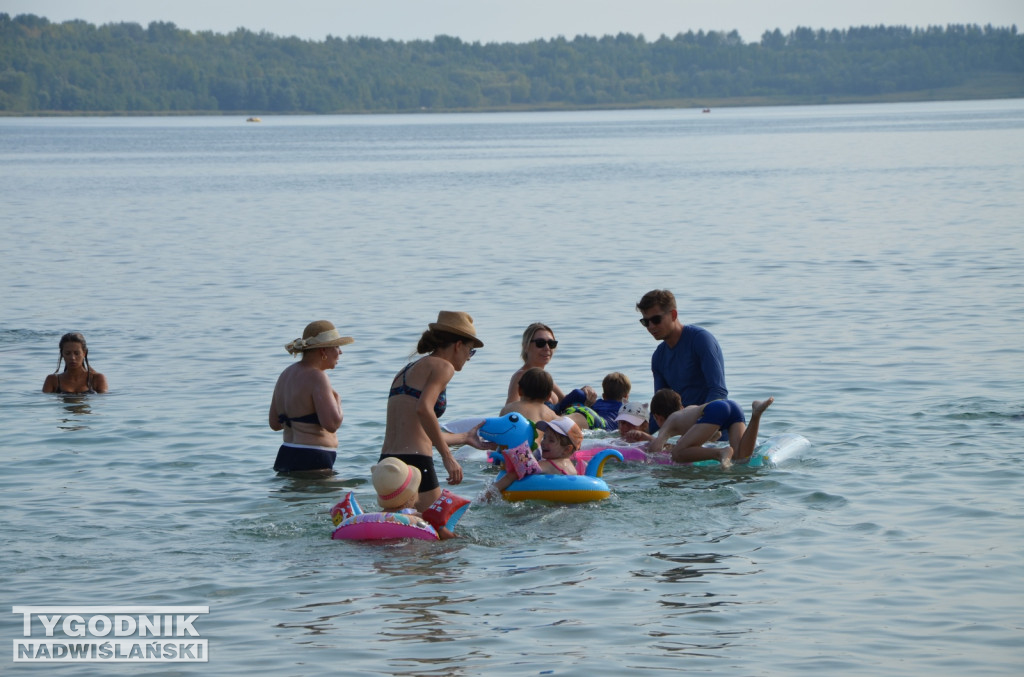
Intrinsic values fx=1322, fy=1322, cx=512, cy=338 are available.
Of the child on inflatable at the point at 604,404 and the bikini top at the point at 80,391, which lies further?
the bikini top at the point at 80,391

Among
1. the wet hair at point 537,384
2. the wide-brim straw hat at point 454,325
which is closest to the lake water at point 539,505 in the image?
the wet hair at point 537,384

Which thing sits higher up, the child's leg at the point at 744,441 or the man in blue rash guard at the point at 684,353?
the man in blue rash guard at the point at 684,353

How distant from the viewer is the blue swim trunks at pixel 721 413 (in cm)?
1086

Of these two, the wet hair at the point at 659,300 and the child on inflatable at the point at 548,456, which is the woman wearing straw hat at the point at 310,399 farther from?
the wet hair at the point at 659,300

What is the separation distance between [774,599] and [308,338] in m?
4.16

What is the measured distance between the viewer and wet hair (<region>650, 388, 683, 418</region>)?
37.1ft

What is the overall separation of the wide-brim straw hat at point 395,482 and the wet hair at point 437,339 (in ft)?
2.53

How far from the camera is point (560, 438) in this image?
995cm

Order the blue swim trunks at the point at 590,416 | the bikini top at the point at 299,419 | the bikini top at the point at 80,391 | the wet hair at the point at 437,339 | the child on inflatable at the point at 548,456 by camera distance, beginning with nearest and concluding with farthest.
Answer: the wet hair at the point at 437,339
the child on inflatable at the point at 548,456
the bikini top at the point at 299,419
the blue swim trunks at the point at 590,416
the bikini top at the point at 80,391

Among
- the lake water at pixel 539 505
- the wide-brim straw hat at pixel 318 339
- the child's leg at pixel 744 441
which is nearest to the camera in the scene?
the lake water at pixel 539 505

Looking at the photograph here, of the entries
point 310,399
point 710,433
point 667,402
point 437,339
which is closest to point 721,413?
point 710,433

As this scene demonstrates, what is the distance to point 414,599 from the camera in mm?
7898

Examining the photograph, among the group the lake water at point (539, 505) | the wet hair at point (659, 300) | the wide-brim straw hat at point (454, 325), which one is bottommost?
the lake water at point (539, 505)

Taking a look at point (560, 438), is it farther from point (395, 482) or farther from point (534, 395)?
point (395, 482)
